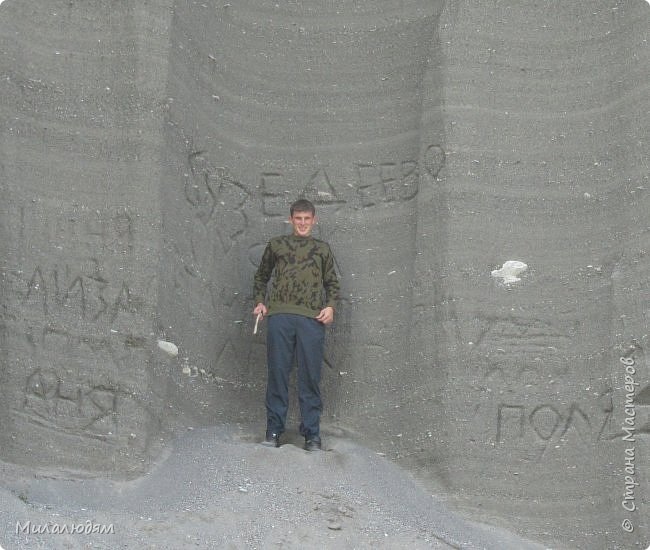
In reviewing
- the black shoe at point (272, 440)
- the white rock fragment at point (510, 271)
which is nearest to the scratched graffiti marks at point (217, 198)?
the black shoe at point (272, 440)

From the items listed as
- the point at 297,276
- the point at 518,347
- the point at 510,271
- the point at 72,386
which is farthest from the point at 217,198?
the point at 518,347

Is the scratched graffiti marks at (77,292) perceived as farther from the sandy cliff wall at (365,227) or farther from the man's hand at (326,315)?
the man's hand at (326,315)

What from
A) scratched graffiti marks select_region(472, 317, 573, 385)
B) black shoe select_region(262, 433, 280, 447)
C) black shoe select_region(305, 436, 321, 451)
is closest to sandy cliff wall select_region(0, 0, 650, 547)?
scratched graffiti marks select_region(472, 317, 573, 385)

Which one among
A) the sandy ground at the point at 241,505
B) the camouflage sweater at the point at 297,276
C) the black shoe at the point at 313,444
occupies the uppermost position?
the camouflage sweater at the point at 297,276

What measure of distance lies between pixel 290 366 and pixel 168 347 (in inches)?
28.2

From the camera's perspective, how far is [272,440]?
265 inches

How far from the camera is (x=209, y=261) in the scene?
7230mm

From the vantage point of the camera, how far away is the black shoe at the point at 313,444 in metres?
6.73

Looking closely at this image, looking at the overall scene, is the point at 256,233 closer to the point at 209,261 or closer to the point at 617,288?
the point at 209,261

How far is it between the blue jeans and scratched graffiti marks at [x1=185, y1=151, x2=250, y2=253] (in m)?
0.83

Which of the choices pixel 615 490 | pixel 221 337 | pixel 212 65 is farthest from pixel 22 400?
pixel 615 490

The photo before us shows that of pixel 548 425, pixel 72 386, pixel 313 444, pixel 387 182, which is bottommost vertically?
pixel 313 444

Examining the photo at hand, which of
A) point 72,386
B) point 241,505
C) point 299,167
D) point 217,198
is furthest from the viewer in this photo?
point 299,167

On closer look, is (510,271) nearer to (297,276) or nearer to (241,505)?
(297,276)
